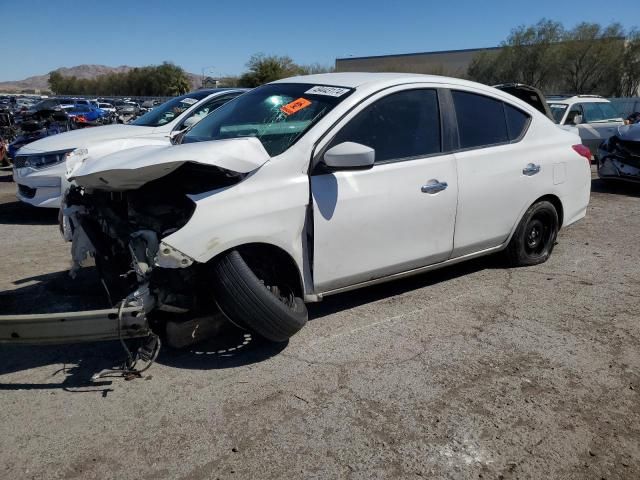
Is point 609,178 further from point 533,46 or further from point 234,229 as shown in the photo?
point 533,46

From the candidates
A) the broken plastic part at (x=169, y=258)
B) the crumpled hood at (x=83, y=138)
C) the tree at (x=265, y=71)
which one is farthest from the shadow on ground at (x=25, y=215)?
the tree at (x=265, y=71)

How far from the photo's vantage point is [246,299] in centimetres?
310

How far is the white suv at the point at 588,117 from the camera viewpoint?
1262cm

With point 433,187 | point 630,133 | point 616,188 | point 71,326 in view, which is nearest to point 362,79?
point 433,187

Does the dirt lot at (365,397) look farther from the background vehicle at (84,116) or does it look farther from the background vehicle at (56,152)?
the background vehicle at (84,116)

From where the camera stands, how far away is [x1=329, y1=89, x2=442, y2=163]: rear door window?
374 cm

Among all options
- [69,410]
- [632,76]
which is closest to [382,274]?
[69,410]

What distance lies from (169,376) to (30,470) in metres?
0.92

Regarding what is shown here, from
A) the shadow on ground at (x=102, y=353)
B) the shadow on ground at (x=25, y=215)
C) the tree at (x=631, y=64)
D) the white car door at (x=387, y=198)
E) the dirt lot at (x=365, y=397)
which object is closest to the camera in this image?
the dirt lot at (x=365, y=397)

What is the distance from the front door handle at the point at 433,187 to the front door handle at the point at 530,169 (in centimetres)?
103

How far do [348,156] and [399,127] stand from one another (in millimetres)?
794

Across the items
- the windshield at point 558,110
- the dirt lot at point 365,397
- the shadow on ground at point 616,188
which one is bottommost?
the shadow on ground at point 616,188

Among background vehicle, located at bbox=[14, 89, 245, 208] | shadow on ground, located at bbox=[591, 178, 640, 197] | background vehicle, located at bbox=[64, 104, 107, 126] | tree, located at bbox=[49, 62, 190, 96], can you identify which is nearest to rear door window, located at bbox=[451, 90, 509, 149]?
background vehicle, located at bbox=[14, 89, 245, 208]

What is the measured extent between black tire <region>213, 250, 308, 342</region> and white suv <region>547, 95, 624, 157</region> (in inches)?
441
